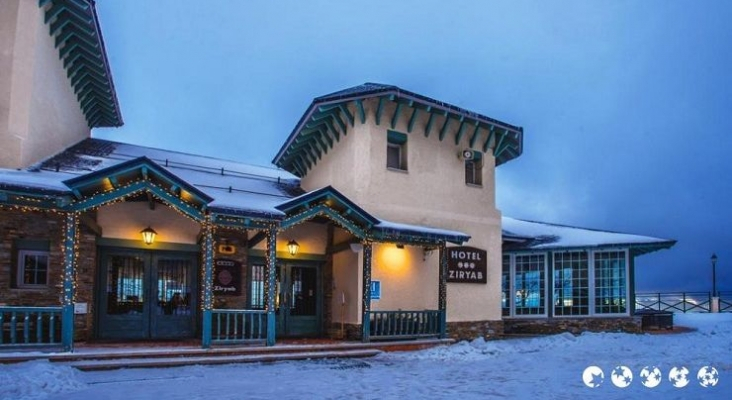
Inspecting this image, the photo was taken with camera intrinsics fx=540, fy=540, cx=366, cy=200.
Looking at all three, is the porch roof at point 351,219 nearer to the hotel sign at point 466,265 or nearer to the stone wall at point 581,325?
the hotel sign at point 466,265

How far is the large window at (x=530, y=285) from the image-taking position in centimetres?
1955

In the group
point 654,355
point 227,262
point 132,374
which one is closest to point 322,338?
point 227,262

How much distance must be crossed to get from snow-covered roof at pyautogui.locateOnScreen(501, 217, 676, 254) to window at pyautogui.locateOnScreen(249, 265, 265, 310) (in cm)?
891

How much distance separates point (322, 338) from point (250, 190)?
178 inches

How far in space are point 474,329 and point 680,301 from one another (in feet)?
55.8

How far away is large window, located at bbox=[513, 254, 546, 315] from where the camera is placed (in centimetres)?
1955

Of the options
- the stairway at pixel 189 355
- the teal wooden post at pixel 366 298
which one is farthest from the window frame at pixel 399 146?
the stairway at pixel 189 355

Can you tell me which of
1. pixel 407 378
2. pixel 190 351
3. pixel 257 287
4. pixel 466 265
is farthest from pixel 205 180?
pixel 407 378

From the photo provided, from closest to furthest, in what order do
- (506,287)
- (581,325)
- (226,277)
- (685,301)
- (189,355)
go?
(189,355) < (226,277) < (581,325) < (506,287) < (685,301)

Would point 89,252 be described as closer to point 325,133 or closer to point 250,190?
point 250,190

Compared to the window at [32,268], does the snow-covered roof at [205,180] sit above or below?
above

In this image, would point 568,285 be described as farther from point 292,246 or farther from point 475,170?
point 292,246

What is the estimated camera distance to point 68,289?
10141 mm

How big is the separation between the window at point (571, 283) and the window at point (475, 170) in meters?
4.90
